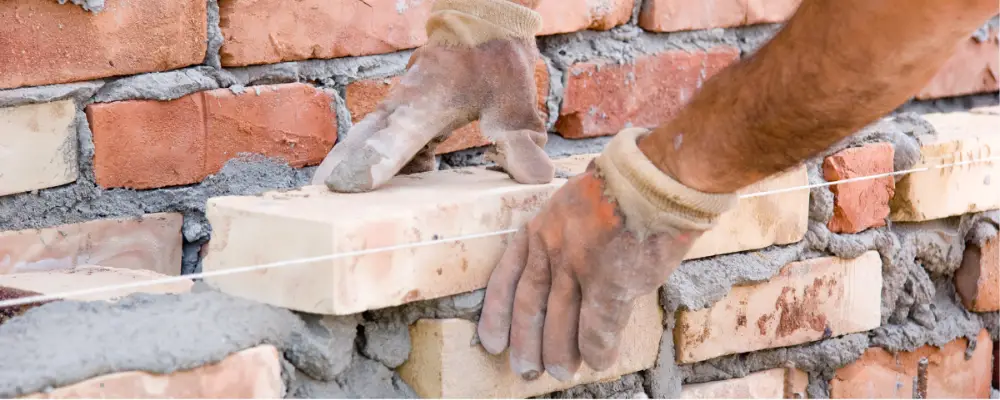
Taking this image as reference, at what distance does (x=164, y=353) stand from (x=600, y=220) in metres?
0.48

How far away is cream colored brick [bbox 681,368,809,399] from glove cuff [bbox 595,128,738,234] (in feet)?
1.37

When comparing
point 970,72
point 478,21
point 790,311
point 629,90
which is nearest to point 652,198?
point 478,21

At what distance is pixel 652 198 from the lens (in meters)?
1.23

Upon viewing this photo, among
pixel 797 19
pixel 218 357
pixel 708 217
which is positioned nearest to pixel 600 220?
pixel 708 217

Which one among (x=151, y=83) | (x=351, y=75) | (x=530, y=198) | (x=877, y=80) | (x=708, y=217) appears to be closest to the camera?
(x=877, y=80)

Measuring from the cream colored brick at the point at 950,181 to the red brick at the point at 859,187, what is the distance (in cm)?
4

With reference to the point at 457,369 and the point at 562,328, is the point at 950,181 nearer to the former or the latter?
the point at 562,328

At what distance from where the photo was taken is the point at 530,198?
1351mm

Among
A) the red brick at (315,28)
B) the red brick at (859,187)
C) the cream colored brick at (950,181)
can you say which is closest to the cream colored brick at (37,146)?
the red brick at (315,28)

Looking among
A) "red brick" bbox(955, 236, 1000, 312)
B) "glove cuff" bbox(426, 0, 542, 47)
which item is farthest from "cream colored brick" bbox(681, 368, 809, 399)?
"glove cuff" bbox(426, 0, 542, 47)

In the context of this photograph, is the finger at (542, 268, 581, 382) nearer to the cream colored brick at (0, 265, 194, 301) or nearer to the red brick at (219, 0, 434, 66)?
the cream colored brick at (0, 265, 194, 301)

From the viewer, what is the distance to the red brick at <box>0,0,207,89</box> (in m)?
1.36

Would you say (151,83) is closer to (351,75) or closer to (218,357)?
(351,75)

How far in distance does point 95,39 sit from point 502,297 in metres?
0.62
